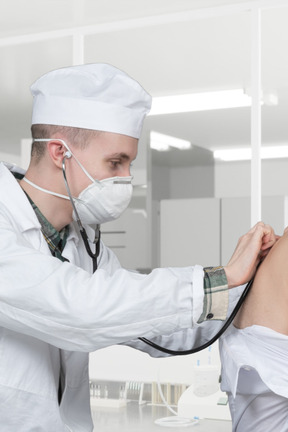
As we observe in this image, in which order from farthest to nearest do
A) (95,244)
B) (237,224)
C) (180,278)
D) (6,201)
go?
(237,224) → (95,244) → (6,201) → (180,278)

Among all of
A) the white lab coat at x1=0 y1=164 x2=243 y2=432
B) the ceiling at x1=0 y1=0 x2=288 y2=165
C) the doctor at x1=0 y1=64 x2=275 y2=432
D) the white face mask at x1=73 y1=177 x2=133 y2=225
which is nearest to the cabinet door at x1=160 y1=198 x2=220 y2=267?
the ceiling at x1=0 y1=0 x2=288 y2=165

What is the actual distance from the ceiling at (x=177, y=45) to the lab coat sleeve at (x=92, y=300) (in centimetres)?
238

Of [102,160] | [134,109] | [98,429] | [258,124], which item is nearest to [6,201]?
[102,160]

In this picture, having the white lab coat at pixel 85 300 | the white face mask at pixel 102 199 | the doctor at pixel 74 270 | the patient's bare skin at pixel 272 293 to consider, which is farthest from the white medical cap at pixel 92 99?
the patient's bare skin at pixel 272 293

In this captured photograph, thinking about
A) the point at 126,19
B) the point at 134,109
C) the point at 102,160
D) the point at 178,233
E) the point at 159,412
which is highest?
the point at 126,19

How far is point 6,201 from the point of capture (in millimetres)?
1340

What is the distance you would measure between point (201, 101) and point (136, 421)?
5.81 feet

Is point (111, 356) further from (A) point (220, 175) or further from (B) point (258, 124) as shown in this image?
(B) point (258, 124)

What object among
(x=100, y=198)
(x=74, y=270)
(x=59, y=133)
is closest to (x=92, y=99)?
(x=59, y=133)

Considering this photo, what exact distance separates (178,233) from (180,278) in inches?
98.2

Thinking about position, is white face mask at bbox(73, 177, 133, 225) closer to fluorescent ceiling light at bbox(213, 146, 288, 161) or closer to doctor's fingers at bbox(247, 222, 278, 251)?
doctor's fingers at bbox(247, 222, 278, 251)

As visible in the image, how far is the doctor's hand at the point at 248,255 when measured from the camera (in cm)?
119

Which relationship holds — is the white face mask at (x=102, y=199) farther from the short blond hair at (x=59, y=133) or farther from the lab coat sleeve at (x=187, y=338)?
the lab coat sleeve at (x=187, y=338)

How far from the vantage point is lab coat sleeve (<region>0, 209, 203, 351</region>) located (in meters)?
1.13
